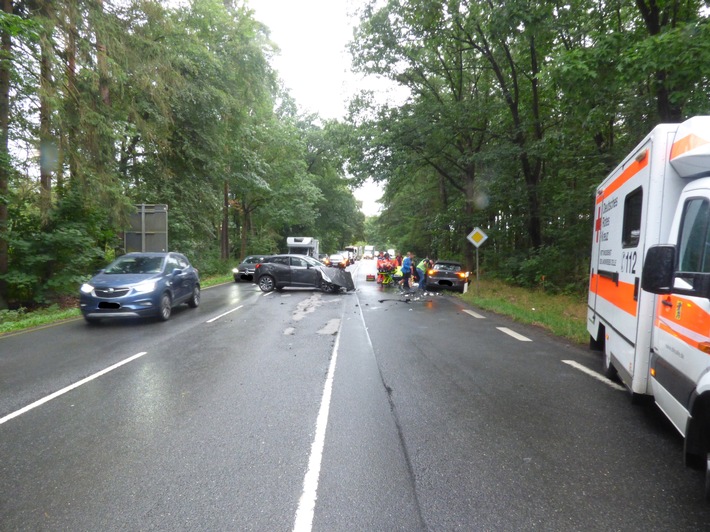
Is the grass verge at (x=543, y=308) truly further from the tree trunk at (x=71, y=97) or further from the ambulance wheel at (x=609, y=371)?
the tree trunk at (x=71, y=97)

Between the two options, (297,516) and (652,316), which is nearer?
(297,516)

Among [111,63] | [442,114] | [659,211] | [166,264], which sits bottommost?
[166,264]

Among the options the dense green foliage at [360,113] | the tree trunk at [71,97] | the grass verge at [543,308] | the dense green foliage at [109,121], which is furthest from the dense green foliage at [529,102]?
the tree trunk at [71,97]

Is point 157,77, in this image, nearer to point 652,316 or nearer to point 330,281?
point 330,281

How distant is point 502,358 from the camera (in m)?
7.06

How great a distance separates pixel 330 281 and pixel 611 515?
15752 mm

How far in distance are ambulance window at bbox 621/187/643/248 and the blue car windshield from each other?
390 inches

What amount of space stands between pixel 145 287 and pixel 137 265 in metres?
1.42

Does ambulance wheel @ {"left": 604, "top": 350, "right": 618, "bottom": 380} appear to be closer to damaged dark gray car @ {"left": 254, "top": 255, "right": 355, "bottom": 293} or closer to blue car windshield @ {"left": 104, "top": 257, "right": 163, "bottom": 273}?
blue car windshield @ {"left": 104, "top": 257, "right": 163, "bottom": 273}

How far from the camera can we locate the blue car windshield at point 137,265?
35.3 ft

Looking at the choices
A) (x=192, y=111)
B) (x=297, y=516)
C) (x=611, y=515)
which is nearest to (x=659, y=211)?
(x=611, y=515)

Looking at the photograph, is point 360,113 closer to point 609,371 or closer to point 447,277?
point 447,277

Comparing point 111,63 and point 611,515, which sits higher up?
point 111,63

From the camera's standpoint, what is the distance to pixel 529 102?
1958 cm
